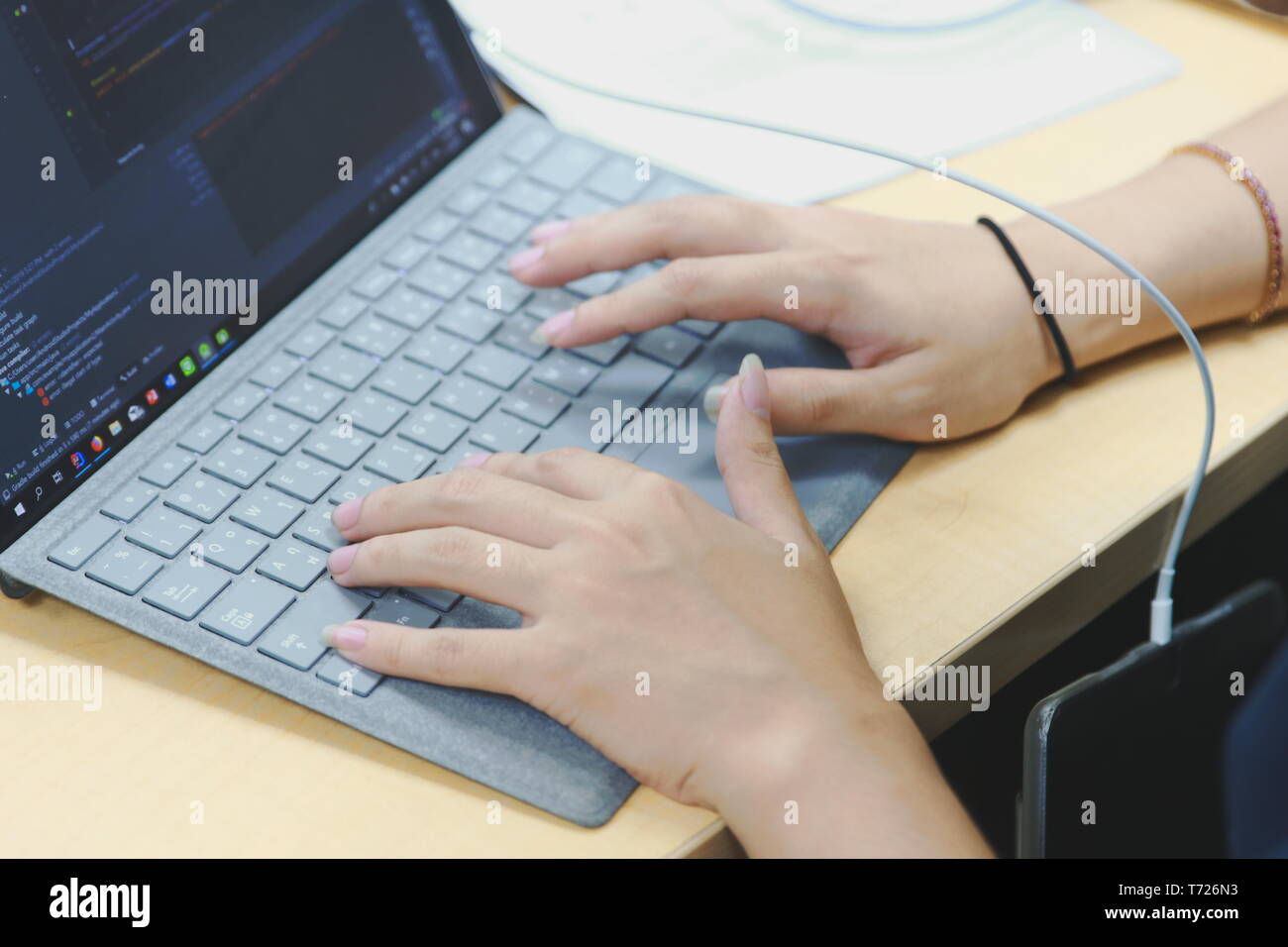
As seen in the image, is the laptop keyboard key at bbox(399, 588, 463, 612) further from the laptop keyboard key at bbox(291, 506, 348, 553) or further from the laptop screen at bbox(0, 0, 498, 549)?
the laptop screen at bbox(0, 0, 498, 549)

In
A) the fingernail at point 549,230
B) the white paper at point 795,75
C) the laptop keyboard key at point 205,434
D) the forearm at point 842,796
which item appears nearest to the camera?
the forearm at point 842,796

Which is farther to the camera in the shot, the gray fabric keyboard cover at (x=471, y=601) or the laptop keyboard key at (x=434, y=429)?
the laptop keyboard key at (x=434, y=429)

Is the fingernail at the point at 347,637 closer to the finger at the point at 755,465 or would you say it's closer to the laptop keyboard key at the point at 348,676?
the laptop keyboard key at the point at 348,676

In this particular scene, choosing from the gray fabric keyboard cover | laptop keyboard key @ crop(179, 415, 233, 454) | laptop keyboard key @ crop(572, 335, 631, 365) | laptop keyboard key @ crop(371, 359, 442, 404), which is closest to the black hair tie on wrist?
the gray fabric keyboard cover

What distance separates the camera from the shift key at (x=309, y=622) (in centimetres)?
51

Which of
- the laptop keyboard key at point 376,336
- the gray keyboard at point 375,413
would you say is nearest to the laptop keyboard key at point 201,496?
the gray keyboard at point 375,413

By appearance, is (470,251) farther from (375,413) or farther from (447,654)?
(447,654)

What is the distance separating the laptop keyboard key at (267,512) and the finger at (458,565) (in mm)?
45

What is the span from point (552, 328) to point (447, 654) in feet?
0.68

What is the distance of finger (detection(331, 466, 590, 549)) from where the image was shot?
54 centimetres

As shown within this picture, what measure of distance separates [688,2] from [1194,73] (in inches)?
13.8

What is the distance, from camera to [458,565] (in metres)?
0.52

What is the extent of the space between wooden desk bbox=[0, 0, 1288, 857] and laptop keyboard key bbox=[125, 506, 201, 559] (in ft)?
0.14
